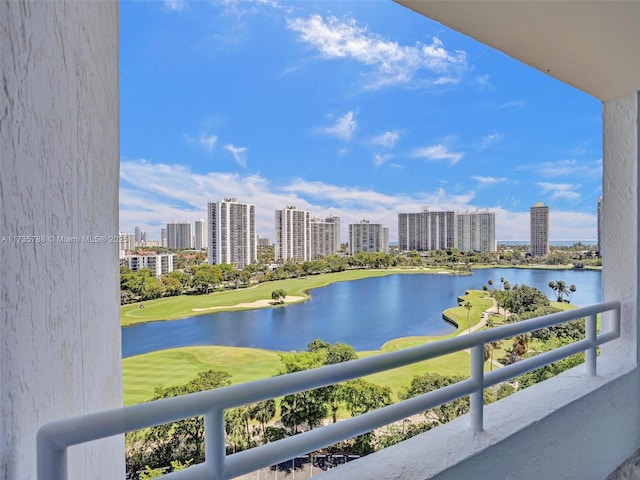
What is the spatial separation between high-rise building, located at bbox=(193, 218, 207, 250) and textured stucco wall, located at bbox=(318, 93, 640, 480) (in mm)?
1663

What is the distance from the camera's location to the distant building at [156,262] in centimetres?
153

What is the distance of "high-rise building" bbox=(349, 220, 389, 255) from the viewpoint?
3211mm

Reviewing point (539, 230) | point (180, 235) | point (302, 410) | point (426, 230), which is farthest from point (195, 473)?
point (539, 230)

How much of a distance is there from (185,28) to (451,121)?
9.54 feet

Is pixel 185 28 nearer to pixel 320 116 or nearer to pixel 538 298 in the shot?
pixel 320 116

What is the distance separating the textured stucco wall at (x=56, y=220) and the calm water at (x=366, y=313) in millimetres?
1996

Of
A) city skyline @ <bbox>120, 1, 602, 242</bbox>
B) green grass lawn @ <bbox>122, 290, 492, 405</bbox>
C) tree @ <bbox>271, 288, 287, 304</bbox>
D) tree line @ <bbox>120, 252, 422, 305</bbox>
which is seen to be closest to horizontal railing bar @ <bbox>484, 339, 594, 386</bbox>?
green grass lawn @ <bbox>122, 290, 492, 405</bbox>

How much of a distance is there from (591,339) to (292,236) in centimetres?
200

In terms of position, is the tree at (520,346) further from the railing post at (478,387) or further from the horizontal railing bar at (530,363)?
the railing post at (478,387)

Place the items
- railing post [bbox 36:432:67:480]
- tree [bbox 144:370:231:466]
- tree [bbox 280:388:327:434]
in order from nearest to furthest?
railing post [bbox 36:432:67:480] → tree [bbox 144:370:231:466] → tree [bbox 280:388:327:434]

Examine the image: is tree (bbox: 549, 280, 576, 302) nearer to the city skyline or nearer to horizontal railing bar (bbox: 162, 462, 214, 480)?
the city skyline

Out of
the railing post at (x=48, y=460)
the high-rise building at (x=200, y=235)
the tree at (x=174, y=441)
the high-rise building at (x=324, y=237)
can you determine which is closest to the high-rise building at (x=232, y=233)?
the high-rise building at (x=200, y=235)

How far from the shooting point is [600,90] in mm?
1687

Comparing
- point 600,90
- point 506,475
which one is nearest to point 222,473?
point 506,475
